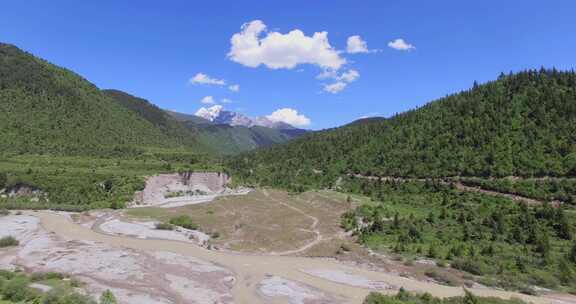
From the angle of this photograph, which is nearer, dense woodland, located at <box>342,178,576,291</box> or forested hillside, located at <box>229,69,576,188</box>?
dense woodland, located at <box>342,178,576,291</box>

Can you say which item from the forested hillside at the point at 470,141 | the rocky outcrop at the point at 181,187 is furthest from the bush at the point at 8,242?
the forested hillside at the point at 470,141

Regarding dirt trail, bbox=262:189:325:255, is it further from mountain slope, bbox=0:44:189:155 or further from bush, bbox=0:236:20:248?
mountain slope, bbox=0:44:189:155

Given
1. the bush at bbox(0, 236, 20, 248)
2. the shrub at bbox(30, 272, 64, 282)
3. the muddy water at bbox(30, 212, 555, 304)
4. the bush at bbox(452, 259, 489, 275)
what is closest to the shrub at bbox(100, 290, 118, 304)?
the shrub at bbox(30, 272, 64, 282)

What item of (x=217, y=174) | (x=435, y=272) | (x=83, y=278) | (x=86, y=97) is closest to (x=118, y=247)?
(x=83, y=278)

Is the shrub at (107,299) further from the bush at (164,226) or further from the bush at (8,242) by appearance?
the bush at (164,226)

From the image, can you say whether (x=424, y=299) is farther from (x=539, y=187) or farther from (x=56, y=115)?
(x=56, y=115)

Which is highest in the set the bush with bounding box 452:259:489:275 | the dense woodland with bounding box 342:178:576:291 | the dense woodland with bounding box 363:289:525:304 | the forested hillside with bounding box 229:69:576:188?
the forested hillside with bounding box 229:69:576:188
